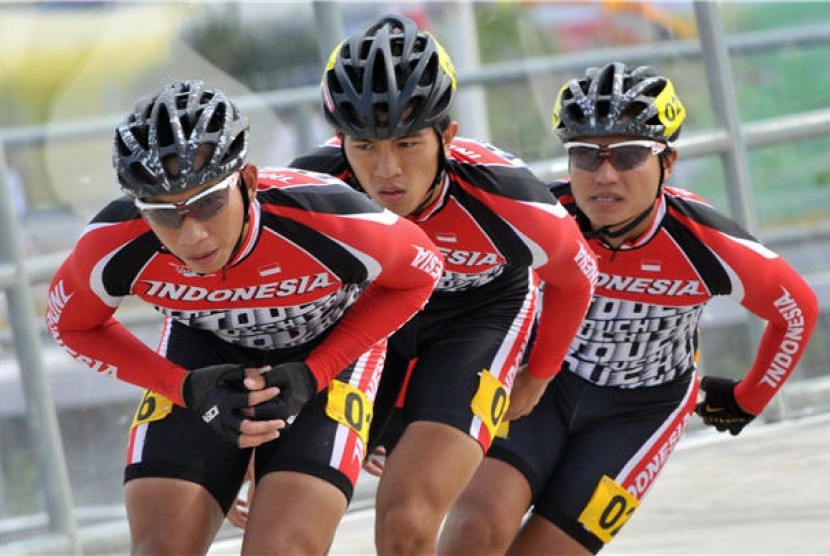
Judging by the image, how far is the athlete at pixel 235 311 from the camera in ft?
14.2

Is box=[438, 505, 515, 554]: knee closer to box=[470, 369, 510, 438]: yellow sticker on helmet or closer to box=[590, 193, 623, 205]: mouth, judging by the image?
box=[470, 369, 510, 438]: yellow sticker on helmet

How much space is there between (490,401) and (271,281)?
968 mm

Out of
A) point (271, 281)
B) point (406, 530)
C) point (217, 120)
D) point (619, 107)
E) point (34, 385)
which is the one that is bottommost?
point (34, 385)

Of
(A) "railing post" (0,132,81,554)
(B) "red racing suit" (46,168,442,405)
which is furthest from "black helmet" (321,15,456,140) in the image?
(A) "railing post" (0,132,81,554)

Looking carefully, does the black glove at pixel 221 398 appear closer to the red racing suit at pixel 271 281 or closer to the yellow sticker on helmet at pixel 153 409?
the red racing suit at pixel 271 281

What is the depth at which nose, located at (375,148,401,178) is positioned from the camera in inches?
197

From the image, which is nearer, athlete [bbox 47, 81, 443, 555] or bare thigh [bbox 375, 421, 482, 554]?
athlete [bbox 47, 81, 443, 555]

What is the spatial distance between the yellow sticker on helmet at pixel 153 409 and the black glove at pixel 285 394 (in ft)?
1.46

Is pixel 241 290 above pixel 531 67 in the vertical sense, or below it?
above

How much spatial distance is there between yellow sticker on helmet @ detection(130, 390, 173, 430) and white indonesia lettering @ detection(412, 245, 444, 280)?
2.69 ft

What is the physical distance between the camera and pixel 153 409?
4.76 m

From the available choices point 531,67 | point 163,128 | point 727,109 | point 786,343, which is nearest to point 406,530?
point 163,128

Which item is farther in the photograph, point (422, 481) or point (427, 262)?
point (422, 481)

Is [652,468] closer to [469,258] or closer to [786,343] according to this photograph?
[786,343]
